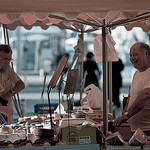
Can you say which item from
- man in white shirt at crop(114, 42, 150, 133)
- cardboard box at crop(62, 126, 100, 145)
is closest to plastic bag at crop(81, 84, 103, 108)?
man in white shirt at crop(114, 42, 150, 133)

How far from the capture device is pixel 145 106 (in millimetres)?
3135

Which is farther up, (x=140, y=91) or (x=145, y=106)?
(x=140, y=91)

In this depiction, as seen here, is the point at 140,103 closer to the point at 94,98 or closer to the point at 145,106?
the point at 145,106

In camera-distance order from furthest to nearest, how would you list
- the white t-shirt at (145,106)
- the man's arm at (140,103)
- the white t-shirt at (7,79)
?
1. the white t-shirt at (7,79)
2. the white t-shirt at (145,106)
3. the man's arm at (140,103)

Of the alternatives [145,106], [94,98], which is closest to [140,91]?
[145,106]

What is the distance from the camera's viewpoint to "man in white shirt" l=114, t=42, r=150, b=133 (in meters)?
3.07

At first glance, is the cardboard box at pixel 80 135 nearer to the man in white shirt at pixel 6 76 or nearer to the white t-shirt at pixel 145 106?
the white t-shirt at pixel 145 106

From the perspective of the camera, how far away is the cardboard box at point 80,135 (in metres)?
2.85

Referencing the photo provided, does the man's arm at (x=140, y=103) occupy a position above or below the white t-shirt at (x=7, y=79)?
below

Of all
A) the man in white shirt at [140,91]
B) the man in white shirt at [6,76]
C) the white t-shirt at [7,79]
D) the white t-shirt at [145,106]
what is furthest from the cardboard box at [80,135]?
the white t-shirt at [7,79]

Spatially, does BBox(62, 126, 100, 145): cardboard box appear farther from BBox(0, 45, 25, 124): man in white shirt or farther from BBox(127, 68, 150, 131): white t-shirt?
BBox(0, 45, 25, 124): man in white shirt

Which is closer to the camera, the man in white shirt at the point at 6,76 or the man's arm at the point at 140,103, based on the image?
the man's arm at the point at 140,103

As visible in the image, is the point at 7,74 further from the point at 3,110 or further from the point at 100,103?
the point at 100,103

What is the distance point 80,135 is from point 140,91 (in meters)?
0.71
